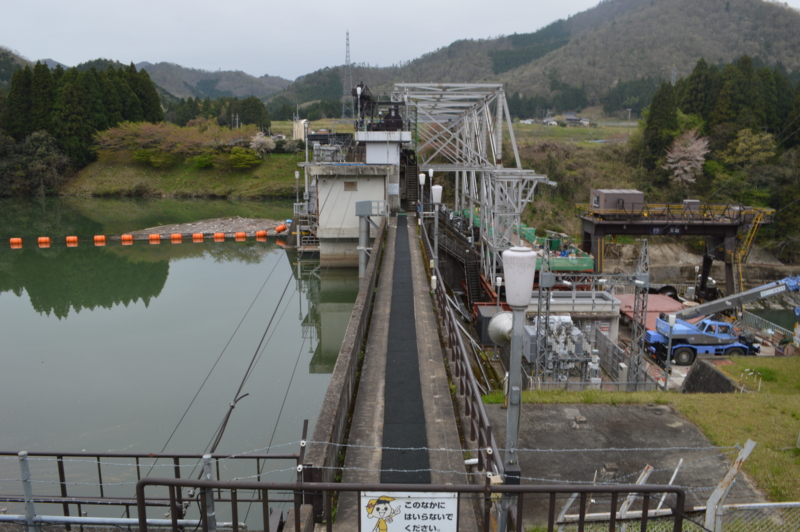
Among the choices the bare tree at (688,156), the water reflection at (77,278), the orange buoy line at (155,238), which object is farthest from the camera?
the bare tree at (688,156)

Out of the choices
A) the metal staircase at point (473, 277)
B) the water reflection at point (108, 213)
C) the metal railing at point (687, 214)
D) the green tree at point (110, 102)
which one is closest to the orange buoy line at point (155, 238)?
the water reflection at point (108, 213)

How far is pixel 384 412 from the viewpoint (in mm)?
9227

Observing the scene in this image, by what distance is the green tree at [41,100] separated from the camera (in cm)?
6600

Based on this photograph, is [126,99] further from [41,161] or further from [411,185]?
[411,185]

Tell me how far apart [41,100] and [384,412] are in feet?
244

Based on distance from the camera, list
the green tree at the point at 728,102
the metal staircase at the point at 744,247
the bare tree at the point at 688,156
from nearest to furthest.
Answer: the metal staircase at the point at 744,247, the bare tree at the point at 688,156, the green tree at the point at 728,102

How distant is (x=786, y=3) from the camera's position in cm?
→ 14212

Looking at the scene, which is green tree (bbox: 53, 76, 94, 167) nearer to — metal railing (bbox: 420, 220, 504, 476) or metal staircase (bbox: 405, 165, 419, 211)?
metal staircase (bbox: 405, 165, 419, 211)

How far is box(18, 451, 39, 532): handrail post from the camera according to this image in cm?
679

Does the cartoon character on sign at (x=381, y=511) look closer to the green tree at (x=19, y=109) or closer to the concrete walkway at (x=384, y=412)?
the concrete walkway at (x=384, y=412)

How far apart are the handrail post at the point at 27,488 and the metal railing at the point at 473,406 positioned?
220 inches

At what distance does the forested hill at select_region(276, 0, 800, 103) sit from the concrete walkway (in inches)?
4431

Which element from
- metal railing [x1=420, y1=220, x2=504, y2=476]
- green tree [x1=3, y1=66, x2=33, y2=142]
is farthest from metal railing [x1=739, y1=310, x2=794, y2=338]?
green tree [x1=3, y1=66, x2=33, y2=142]

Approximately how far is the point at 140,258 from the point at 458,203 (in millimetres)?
22843
